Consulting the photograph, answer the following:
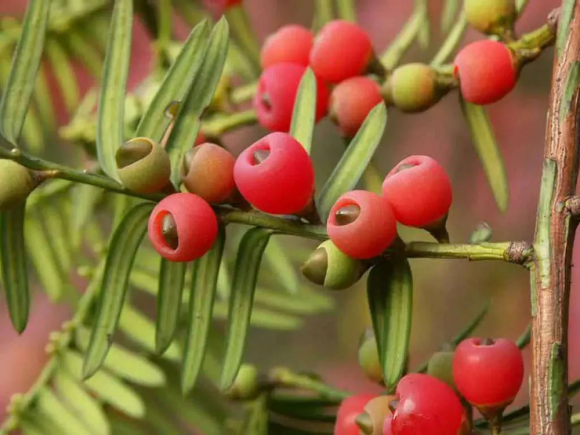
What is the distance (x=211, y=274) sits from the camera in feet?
1.36

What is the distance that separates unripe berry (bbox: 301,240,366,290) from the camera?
36 centimetres

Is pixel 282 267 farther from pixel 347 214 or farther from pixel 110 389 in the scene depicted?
pixel 347 214

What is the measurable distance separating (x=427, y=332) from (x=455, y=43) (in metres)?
0.58

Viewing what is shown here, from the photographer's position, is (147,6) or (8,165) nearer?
(8,165)

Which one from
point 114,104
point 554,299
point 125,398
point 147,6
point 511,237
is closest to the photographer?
point 554,299

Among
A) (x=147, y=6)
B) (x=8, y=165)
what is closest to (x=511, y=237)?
(x=147, y=6)

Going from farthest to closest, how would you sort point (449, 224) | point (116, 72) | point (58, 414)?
point (449, 224)
point (58, 414)
point (116, 72)

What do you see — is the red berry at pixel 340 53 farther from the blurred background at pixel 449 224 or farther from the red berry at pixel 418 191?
the blurred background at pixel 449 224

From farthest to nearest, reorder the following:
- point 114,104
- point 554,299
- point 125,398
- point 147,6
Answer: point 147,6
point 125,398
point 114,104
point 554,299

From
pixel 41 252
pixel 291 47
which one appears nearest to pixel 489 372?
pixel 291 47

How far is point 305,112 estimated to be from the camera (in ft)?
1.40

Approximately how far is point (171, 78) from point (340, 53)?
0.10 metres

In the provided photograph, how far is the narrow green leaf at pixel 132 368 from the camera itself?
56 centimetres

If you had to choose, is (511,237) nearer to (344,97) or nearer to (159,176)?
(344,97)
